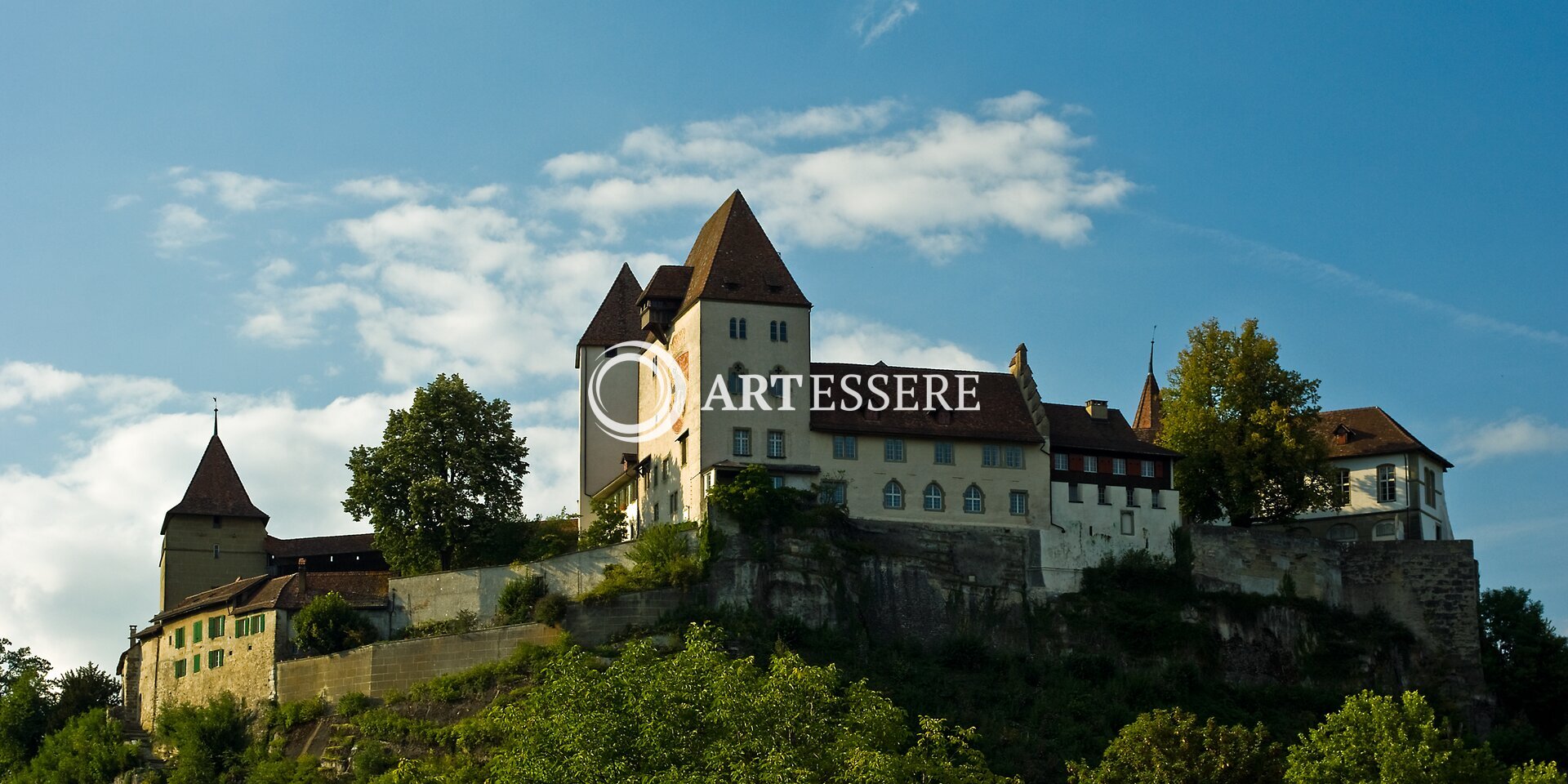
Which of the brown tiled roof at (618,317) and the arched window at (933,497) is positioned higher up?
the brown tiled roof at (618,317)

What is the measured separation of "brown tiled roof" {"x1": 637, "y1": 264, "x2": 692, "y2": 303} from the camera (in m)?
86.4

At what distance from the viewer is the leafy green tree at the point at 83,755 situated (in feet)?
264

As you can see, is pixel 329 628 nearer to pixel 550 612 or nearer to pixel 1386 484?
pixel 550 612

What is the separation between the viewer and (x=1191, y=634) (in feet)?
271

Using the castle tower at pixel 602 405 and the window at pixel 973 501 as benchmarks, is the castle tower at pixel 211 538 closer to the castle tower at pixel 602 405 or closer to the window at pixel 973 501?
the castle tower at pixel 602 405

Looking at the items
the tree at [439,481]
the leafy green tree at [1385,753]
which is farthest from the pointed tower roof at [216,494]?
the leafy green tree at [1385,753]

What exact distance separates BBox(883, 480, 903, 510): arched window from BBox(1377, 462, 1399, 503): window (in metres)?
21.7

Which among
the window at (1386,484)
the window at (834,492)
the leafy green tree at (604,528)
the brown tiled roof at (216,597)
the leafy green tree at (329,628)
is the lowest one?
the leafy green tree at (329,628)

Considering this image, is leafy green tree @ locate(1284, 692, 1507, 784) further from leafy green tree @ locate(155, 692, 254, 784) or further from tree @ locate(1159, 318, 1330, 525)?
leafy green tree @ locate(155, 692, 254, 784)

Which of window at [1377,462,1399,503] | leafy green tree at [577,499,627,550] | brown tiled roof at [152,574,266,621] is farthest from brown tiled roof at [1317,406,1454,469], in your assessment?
brown tiled roof at [152,574,266,621]

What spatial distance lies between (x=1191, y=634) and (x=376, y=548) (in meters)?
29.0

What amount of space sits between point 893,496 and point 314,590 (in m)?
19.6

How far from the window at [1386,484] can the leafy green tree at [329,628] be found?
1537 inches

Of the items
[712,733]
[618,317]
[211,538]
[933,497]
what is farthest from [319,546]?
[712,733]
